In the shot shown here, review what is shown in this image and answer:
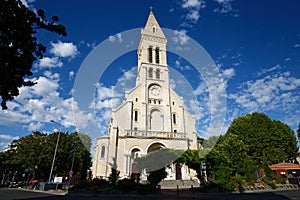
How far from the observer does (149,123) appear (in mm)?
30656

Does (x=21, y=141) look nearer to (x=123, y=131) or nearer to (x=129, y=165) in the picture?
(x=123, y=131)

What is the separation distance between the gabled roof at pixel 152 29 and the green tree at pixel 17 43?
34.0 m

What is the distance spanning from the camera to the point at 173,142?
27609 mm

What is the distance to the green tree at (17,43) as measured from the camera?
21.2ft

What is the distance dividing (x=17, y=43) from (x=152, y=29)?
3745cm

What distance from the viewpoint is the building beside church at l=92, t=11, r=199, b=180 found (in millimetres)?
26469

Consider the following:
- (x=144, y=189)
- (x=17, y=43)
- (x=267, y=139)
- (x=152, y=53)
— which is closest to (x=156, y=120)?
(x=152, y=53)

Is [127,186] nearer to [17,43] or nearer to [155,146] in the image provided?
[155,146]

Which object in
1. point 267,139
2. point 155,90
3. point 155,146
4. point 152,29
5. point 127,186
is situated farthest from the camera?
point 152,29

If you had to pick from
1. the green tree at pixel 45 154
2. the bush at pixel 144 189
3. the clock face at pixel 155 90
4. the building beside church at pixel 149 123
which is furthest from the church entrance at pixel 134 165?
the clock face at pixel 155 90

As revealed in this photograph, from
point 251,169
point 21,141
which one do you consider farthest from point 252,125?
point 21,141

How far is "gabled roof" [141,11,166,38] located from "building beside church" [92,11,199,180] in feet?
0.84

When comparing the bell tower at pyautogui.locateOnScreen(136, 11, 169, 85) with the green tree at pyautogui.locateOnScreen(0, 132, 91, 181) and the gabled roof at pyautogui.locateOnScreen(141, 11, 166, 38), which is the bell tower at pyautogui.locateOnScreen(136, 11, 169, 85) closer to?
the gabled roof at pyautogui.locateOnScreen(141, 11, 166, 38)

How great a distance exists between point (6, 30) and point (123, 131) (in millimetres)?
23111
